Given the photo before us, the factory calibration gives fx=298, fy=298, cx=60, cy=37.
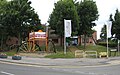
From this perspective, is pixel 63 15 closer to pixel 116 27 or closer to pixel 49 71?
pixel 116 27

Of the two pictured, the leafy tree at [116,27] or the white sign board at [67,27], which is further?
the leafy tree at [116,27]

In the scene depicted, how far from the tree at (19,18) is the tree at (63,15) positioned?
5.07m

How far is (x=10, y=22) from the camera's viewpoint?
57.7 m

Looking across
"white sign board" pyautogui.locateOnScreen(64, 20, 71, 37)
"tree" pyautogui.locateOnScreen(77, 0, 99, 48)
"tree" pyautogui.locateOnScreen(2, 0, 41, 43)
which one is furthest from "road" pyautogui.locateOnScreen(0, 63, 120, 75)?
"tree" pyautogui.locateOnScreen(77, 0, 99, 48)

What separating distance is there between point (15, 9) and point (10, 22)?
3.05 m

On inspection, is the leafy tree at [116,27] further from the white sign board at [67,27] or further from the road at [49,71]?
the road at [49,71]

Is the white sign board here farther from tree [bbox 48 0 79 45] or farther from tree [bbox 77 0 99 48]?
tree [bbox 77 0 99 48]

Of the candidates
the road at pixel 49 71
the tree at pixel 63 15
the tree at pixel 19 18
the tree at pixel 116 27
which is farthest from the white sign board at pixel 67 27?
the tree at pixel 116 27

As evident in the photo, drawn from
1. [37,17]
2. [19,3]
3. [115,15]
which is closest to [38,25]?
[37,17]

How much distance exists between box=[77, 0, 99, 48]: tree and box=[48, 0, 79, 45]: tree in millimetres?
5230

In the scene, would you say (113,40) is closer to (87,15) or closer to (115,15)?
(115,15)

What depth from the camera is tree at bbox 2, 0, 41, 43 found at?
57.5 m

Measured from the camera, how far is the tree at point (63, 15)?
183 feet

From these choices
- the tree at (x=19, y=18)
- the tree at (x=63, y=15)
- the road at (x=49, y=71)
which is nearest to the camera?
the road at (x=49, y=71)
